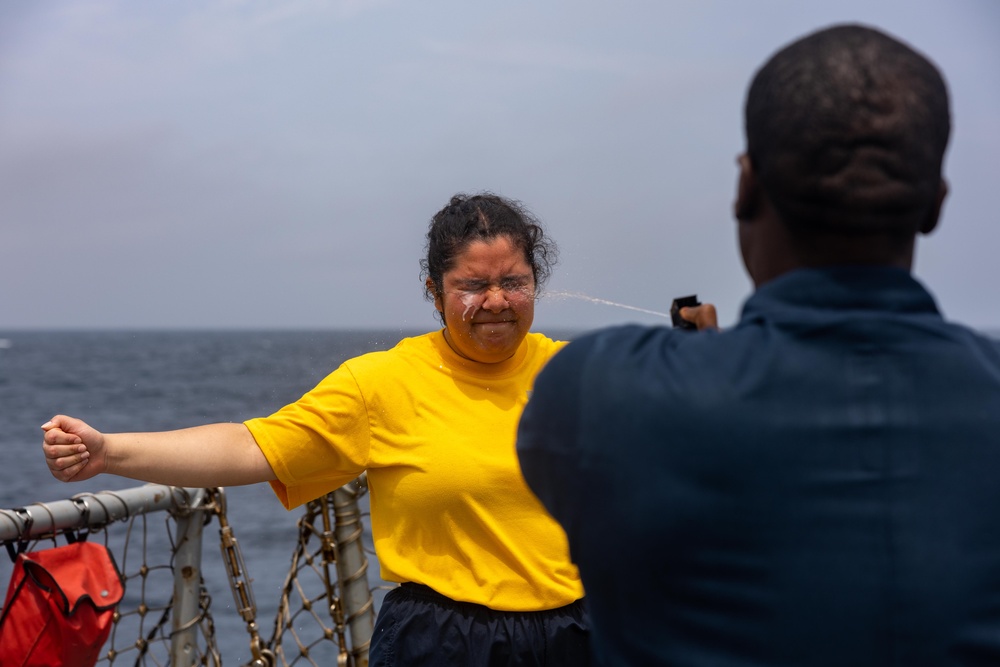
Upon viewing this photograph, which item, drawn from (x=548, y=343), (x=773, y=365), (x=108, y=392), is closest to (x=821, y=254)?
(x=773, y=365)

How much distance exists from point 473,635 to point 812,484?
1.53m

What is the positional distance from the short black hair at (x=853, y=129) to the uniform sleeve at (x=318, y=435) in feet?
5.27

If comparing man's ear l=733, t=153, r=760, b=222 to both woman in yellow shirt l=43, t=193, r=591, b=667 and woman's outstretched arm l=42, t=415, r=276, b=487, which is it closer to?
woman in yellow shirt l=43, t=193, r=591, b=667

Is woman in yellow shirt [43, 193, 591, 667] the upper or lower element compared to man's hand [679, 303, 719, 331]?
lower

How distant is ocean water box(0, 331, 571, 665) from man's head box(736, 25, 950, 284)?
→ 6.52 ft

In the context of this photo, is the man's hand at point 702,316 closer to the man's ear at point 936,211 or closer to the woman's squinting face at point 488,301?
the man's ear at point 936,211

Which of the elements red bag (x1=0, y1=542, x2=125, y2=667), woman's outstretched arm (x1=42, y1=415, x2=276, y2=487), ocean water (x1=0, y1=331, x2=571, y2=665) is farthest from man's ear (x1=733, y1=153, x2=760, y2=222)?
red bag (x1=0, y1=542, x2=125, y2=667)

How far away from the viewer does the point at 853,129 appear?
1222 mm

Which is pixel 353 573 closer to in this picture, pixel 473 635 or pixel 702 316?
pixel 473 635

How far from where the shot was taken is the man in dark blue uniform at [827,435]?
122 centimetres

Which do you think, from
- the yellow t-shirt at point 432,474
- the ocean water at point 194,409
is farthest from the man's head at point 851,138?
the ocean water at point 194,409

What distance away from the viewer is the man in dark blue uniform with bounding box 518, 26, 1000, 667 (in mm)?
1221

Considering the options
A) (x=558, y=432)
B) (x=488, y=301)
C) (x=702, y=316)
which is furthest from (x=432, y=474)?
(x=558, y=432)

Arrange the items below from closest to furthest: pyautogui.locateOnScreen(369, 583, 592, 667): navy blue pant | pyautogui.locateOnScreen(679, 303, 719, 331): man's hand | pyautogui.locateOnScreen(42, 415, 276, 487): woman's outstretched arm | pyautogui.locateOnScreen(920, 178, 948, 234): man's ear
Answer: pyautogui.locateOnScreen(920, 178, 948, 234): man's ear < pyautogui.locateOnScreen(679, 303, 719, 331): man's hand < pyautogui.locateOnScreen(42, 415, 276, 487): woman's outstretched arm < pyautogui.locateOnScreen(369, 583, 592, 667): navy blue pant
